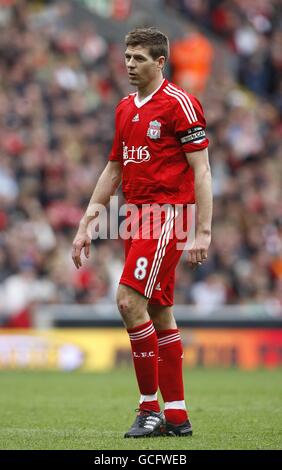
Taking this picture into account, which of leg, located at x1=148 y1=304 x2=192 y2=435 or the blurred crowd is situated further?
the blurred crowd

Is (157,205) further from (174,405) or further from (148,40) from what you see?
(174,405)

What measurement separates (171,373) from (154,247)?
891 millimetres

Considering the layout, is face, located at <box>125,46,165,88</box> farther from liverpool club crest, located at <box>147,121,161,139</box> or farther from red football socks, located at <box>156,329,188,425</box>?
red football socks, located at <box>156,329,188,425</box>

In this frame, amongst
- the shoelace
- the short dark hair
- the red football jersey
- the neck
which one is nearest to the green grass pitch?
the shoelace

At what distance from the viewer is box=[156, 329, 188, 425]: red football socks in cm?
786

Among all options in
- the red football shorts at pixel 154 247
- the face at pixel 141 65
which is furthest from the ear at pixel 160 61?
the red football shorts at pixel 154 247

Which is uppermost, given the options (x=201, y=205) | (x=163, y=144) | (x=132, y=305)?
(x=163, y=144)

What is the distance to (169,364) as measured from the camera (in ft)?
26.0

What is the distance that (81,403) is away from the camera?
10.6 m

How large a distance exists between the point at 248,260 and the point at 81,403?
356 inches

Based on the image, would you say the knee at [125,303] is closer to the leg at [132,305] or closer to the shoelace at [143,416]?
the leg at [132,305]

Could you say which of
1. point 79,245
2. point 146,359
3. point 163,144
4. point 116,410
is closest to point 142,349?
point 146,359
